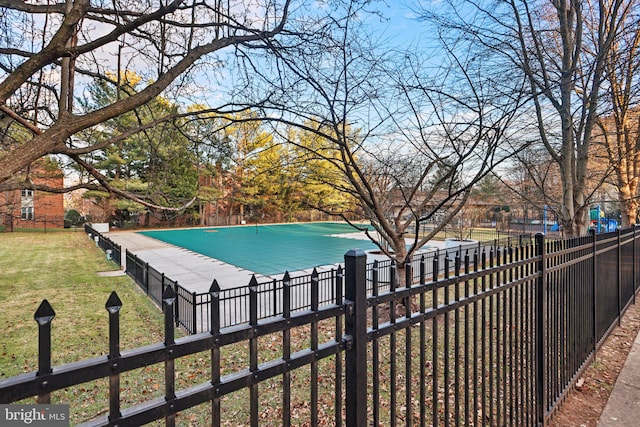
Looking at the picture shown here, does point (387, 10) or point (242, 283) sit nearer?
point (387, 10)

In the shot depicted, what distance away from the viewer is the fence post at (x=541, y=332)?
2.65 meters

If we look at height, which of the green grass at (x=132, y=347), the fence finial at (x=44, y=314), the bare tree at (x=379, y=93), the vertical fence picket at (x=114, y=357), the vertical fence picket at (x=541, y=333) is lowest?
the green grass at (x=132, y=347)

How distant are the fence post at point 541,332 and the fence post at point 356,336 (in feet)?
→ 6.34

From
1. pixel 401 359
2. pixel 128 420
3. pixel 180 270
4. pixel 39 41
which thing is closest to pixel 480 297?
pixel 128 420

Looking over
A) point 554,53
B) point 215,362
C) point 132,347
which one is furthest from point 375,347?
point 554,53

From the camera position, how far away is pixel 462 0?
4836 millimetres

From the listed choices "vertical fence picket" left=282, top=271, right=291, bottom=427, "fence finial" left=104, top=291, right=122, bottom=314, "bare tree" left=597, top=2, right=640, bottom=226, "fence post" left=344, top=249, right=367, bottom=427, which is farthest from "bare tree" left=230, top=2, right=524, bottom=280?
"fence finial" left=104, top=291, right=122, bottom=314

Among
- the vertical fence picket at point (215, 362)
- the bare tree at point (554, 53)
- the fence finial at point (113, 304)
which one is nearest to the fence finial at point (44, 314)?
the fence finial at point (113, 304)

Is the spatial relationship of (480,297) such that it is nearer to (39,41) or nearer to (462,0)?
(462,0)

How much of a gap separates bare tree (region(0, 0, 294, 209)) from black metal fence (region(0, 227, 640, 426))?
8.71 feet

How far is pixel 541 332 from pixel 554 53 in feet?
20.8

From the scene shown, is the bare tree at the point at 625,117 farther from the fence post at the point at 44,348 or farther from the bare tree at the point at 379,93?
the fence post at the point at 44,348

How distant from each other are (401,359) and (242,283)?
6.26 meters

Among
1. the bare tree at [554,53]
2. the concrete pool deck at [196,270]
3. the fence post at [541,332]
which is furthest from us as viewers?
the concrete pool deck at [196,270]
